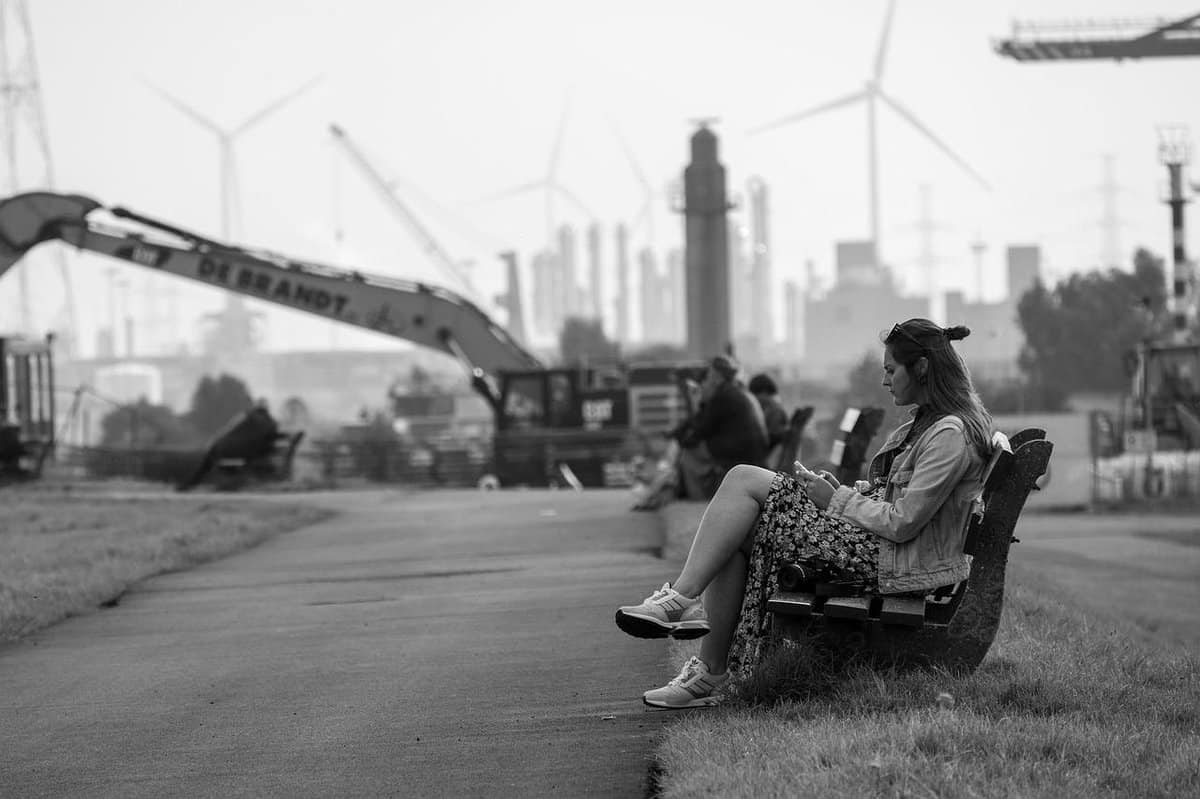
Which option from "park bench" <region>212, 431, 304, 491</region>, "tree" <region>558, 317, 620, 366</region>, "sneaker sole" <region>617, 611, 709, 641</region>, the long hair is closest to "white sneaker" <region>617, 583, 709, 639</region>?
"sneaker sole" <region>617, 611, 709, 641</region>

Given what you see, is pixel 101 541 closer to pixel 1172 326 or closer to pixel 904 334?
pixel 904 334

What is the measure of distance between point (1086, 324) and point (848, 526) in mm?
95700

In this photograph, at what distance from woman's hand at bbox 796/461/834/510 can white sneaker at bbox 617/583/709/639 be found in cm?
58

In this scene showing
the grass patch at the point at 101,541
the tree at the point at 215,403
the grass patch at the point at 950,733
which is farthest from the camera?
the tree at the point at 215,403

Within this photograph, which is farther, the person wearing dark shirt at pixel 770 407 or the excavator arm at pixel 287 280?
the excavator arm at pixel 287 280

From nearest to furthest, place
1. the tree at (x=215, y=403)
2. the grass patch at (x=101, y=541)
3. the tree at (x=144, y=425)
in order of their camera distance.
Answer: the grass patch at (x=101, y=541)
the tree at (x=144, y=425)
the tree at (x=215, y=403)

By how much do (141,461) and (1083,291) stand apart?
70162 millimetres

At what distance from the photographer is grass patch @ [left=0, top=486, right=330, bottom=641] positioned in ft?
38.9

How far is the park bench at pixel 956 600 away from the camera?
258 inches

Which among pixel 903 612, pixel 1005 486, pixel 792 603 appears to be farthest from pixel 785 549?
pixel 1005 486

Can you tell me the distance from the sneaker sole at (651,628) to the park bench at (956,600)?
35cm

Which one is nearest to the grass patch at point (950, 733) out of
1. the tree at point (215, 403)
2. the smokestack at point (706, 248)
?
the tree at point (215, 403)

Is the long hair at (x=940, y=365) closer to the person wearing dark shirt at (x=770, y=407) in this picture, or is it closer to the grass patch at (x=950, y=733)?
the grass patch at (x=950, y=733)

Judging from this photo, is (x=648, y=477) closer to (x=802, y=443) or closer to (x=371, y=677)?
(x=802, y=443)
